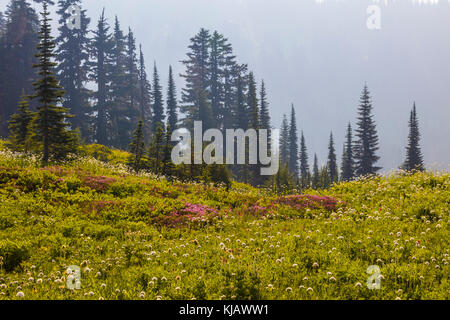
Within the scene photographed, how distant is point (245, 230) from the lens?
10.8 metres

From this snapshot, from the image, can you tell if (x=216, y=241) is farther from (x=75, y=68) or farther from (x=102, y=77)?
(x=102, y=77)

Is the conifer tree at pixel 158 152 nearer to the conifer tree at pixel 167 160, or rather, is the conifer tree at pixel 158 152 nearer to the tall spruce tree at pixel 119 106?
the conifer tree at pixel 167 160

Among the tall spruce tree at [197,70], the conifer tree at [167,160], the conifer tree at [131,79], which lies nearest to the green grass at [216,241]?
the conifer tree at [167,160]

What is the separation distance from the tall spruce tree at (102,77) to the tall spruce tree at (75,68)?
1442mm

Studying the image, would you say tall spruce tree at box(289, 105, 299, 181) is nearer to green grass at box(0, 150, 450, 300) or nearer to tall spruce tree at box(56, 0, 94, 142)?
tall spruce tree at box(56, 0, 94, 142)

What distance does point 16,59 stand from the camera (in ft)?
175

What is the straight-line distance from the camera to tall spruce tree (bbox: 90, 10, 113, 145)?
2119 inches

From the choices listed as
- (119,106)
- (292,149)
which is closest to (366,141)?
(292,149)

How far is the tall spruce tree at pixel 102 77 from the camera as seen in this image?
53825 millimetres

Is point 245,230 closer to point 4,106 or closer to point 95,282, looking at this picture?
point 95,282

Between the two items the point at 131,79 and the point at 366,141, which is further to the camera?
the point at 131,79

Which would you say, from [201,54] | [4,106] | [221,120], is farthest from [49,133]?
[201,54]

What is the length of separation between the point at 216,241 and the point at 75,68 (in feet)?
176

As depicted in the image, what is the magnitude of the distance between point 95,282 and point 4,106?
54094mm
